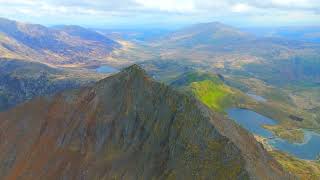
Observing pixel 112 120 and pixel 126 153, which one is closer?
pixel 126 153

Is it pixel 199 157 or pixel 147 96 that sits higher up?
pixel 147 96

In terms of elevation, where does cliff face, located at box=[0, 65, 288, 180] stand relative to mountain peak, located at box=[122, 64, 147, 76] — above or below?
below

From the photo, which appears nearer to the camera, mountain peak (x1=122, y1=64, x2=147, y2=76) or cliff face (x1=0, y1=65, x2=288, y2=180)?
cliff face (x1=0, y1=65, x2=288, y2=180)

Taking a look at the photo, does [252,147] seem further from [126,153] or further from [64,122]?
[64,122]

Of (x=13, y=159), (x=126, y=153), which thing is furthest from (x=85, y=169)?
(x=13, y=159)

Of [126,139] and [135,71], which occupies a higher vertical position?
[135,71]

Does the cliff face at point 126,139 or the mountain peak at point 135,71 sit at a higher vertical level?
the mountain peak at point 135,71

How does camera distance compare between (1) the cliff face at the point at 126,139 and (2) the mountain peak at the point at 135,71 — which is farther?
(2) the mountain peak at the point at 135,71

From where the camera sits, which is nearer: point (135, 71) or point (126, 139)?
point (126, 139)
